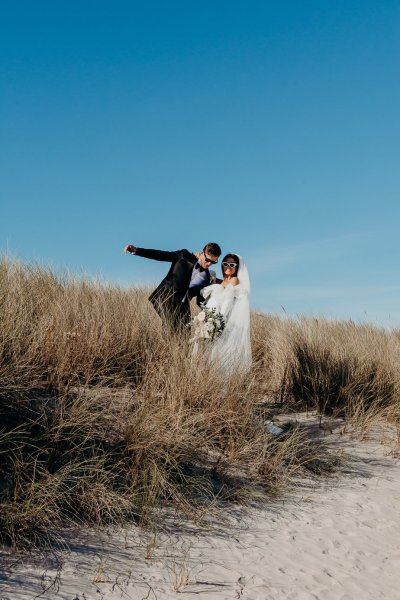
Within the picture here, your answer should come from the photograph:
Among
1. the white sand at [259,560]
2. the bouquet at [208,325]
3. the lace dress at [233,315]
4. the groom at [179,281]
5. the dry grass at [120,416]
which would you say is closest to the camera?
the white sand at [259,560]

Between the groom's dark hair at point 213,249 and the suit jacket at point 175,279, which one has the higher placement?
the groom's dark hair at point 213,249

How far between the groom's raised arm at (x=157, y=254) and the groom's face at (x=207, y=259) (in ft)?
1.02

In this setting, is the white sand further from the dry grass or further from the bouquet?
the bouquet

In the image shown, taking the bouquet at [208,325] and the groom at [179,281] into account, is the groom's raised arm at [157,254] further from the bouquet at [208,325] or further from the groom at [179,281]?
the bouquet at [208,325]

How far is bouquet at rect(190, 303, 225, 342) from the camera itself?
697 cm

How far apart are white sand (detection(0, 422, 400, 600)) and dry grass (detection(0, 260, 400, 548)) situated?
0.79 feet

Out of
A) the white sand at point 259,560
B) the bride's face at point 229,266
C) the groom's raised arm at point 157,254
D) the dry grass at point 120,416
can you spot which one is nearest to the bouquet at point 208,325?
the dry grass at point 120,416

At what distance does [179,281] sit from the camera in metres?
7.67

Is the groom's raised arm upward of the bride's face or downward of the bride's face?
upward

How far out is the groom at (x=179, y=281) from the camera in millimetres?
7555

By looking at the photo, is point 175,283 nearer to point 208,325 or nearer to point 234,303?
point 234,303

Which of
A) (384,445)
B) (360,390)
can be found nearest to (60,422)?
(384,445)

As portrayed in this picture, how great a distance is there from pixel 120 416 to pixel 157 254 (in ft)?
9.84

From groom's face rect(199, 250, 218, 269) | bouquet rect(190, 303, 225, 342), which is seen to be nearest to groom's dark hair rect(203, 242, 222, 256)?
groom's face rect(199, 250, 218, 269)
